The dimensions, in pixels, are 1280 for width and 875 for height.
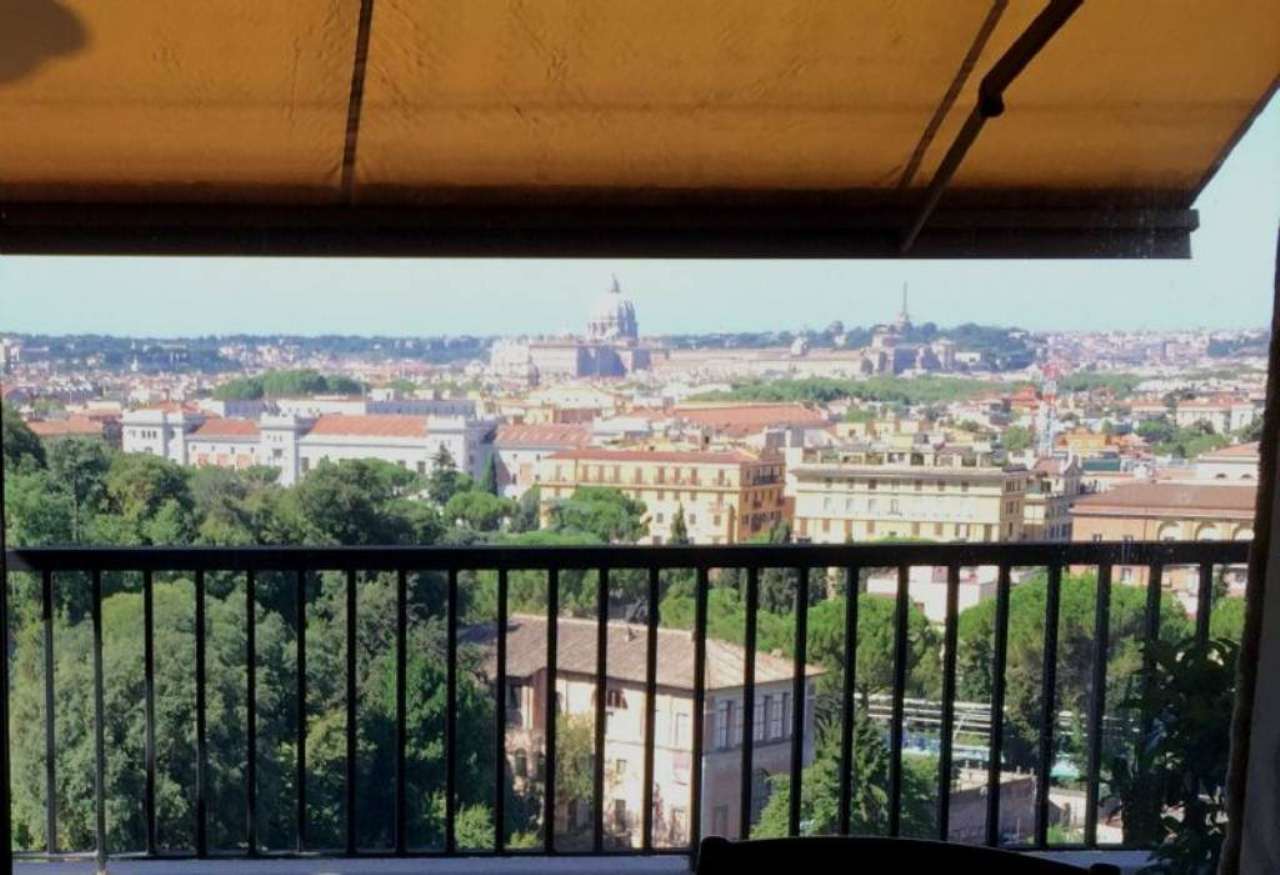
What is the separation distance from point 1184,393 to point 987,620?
97 cm

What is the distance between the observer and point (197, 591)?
9.73 feet

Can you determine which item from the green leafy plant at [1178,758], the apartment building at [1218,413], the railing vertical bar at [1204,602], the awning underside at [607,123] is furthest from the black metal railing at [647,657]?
the awning underside at [607,123]

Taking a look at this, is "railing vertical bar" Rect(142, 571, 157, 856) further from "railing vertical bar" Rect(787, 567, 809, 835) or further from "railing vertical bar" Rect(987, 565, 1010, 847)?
"railing vertical bar" Rect(987, 565, 1010, 847)

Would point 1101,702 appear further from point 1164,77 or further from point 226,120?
point 226,120

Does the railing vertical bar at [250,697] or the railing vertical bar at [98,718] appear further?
the railing vertical bar at [250,697]

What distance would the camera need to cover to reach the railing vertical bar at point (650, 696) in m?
3.12

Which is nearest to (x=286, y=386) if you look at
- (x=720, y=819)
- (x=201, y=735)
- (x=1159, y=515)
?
(x=201, y=735)

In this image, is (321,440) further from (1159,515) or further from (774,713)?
(1159,515)

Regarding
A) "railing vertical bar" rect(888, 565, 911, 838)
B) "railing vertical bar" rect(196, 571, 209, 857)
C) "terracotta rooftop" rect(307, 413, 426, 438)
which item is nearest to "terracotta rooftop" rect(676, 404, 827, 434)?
"terracotta rooftop" rect(307, 413, 426, 438)

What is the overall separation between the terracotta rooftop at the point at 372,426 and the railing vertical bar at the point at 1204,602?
151 cm

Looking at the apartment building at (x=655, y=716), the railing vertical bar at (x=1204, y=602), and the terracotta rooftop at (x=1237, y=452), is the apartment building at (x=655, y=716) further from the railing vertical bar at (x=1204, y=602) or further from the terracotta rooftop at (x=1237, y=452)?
the terracotta rooftop at (x=1237, y=452)

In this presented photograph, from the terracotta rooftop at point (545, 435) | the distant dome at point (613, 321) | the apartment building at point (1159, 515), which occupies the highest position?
the distant dome at point (613, 321)

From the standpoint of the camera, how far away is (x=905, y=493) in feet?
8.46

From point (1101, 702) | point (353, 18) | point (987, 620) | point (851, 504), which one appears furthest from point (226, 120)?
point (1101, 702)
